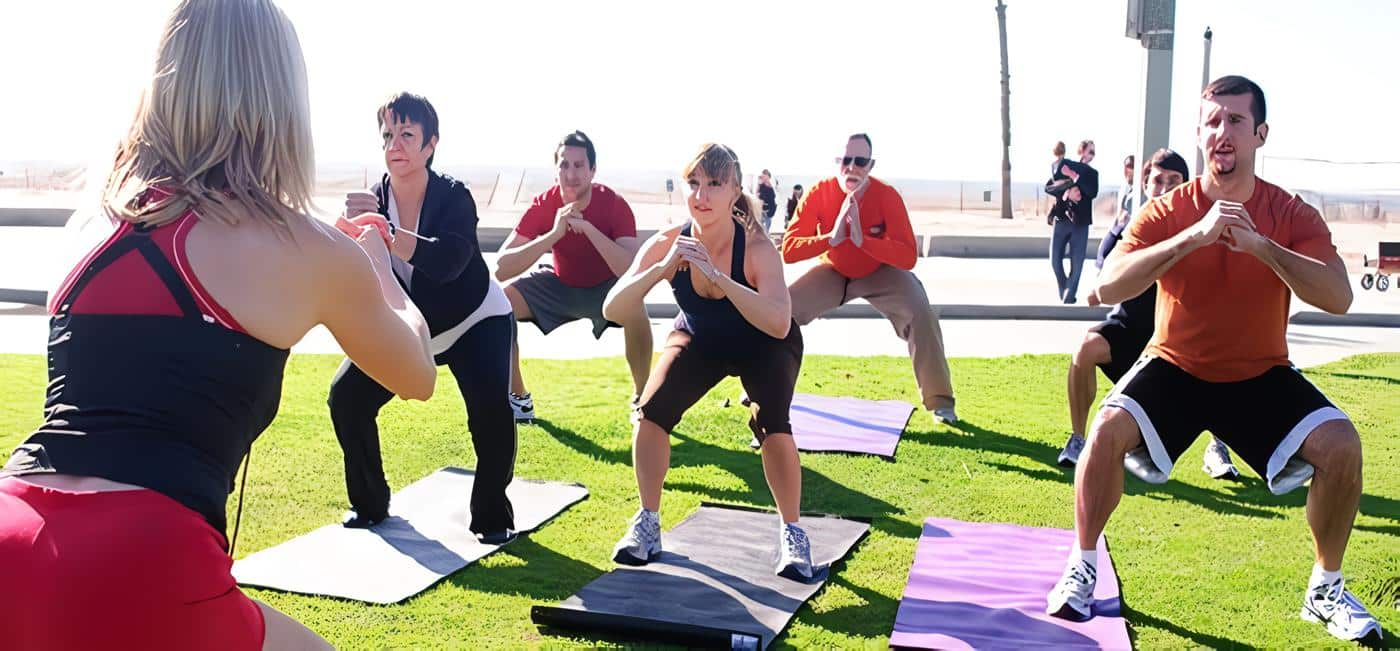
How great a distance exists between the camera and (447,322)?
5.07m

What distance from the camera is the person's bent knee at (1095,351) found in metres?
6.41

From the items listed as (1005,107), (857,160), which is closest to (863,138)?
(857,160)

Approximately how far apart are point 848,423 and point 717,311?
8.92 feet

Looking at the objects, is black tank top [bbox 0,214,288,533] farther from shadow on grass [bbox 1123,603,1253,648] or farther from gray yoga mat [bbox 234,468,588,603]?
shadow on grass [bbox 1123,603,1253,648]

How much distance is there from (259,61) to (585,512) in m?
3.93

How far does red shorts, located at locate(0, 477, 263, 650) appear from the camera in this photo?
5.65 feet

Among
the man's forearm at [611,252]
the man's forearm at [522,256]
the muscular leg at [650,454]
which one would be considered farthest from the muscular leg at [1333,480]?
the man's forearm at [522,256]

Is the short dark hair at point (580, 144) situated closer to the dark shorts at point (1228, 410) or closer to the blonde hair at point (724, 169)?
the blonde hair at point (724, 169)

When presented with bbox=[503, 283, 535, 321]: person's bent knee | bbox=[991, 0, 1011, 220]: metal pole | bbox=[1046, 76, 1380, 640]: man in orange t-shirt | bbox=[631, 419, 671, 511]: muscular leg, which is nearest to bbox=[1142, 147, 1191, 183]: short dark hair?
bbox=[1046, 76, 1380, 640]: man in orange t-shirt

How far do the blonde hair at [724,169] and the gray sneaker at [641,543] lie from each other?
1178mm

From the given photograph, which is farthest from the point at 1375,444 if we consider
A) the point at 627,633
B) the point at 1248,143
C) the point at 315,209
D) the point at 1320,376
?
the point at 315,209

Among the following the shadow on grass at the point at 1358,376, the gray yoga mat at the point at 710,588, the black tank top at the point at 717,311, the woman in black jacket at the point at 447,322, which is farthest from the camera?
the shadow on grass at the point at 1358,376

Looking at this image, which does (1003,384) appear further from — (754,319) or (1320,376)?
(754,319)

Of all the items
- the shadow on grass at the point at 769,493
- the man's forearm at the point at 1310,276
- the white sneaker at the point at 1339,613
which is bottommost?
the shadow on grass at the point at 769,493
